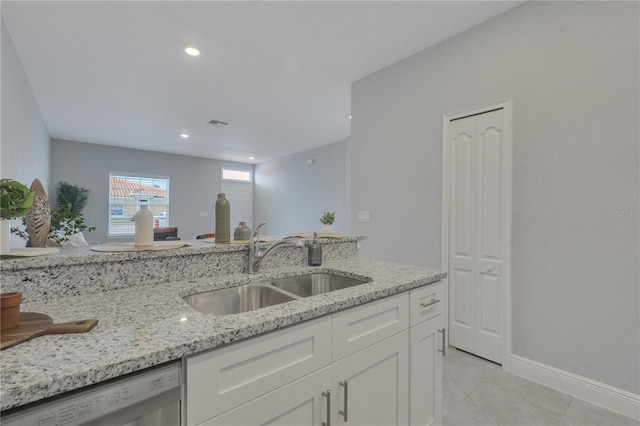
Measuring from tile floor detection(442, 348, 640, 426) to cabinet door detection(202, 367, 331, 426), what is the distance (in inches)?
43.7

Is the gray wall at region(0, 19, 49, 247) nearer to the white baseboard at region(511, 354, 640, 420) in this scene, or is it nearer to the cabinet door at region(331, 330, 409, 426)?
the cabinet door at region(331, 330, 409, 426)

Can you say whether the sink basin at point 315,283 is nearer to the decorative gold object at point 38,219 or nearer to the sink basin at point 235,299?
the sink basin at point 235,299

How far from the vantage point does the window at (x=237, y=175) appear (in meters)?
8.52

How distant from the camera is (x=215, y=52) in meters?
2.82

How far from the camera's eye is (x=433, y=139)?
2.68m

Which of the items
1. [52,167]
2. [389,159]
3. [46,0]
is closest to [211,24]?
[46,0]

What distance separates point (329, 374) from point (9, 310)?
911 millimetres

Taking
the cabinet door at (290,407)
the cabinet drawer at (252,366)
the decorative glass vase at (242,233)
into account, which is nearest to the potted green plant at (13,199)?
the cabinet drawer at (252,366)

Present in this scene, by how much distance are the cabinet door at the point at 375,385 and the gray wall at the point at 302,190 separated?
462 centimetres

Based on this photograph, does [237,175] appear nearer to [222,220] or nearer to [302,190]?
[302,190]

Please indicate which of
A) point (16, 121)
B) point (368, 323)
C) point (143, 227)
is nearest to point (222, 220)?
point (143, 227)

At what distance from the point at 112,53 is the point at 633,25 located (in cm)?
398

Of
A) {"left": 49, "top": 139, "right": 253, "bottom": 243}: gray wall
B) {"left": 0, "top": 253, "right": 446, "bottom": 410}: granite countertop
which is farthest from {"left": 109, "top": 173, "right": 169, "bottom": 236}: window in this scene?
{"left": 0, "top": 253, "right": 446, "bottom": 410}: granite countertop

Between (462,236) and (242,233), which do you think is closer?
(242,233)
